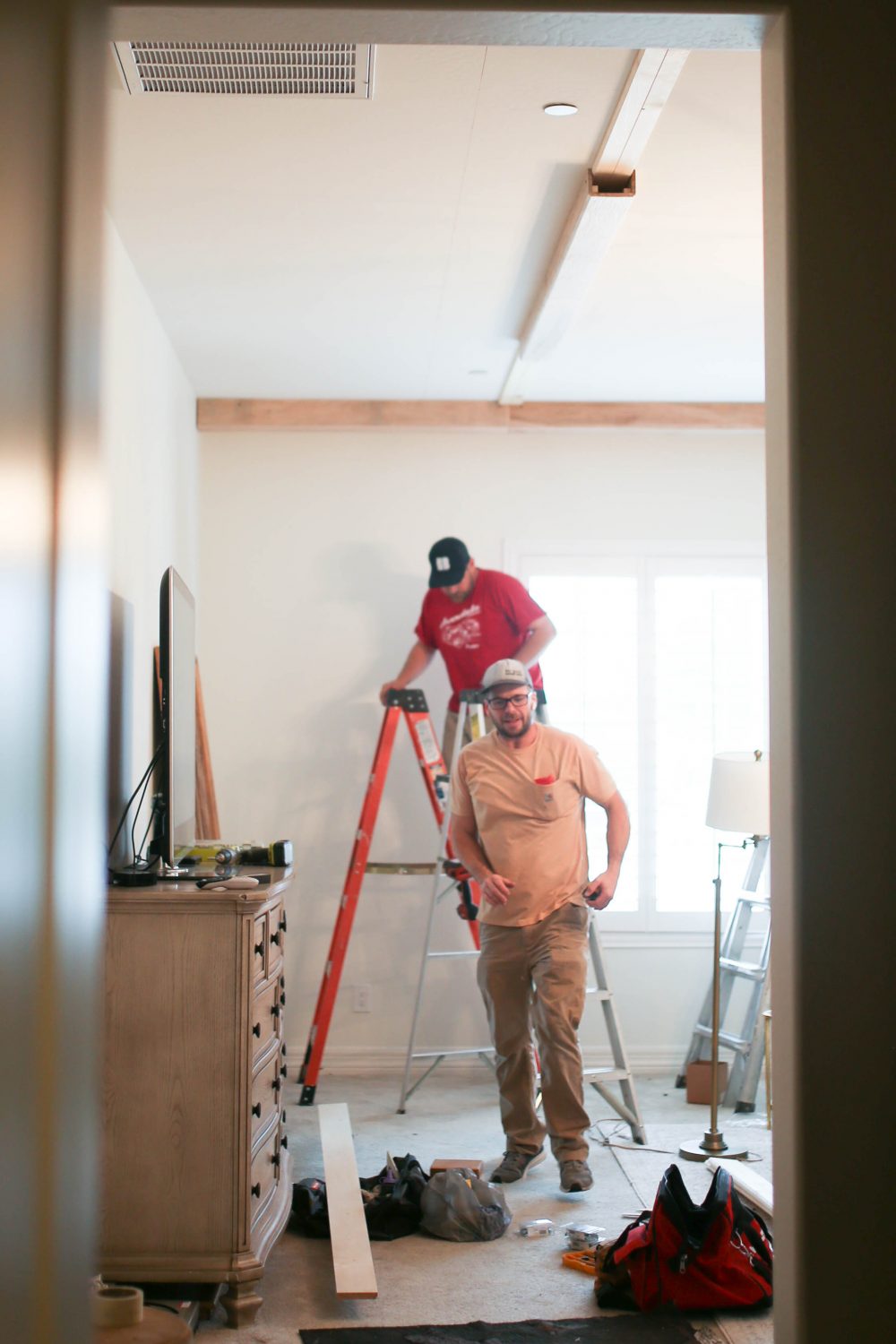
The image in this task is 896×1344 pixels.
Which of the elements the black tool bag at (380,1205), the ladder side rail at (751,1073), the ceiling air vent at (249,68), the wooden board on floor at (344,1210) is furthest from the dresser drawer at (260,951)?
the ladder side rail at (751,1073)

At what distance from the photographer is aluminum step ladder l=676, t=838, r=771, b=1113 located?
5227 millimetres

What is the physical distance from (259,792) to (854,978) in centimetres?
417

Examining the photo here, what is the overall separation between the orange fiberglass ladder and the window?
29.4 inches

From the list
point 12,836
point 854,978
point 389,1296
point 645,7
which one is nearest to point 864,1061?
point 854,978

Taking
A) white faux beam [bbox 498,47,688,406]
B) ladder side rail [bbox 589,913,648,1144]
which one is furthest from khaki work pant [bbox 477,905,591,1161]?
white faux beam [bbox 498,47,688,406]

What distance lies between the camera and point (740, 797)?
4.68 metres

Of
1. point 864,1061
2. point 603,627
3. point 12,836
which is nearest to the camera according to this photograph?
point 12,836

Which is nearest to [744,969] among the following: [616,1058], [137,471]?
[616,1058]

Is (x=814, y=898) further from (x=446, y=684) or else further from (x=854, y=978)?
(x=446, y=684)

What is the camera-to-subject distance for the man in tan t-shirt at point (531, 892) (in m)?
4.09

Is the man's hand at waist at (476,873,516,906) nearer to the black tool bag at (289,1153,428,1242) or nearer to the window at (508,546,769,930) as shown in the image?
the black tool bag at (289,1153,428,1242)

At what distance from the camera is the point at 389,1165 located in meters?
Result: 3.86

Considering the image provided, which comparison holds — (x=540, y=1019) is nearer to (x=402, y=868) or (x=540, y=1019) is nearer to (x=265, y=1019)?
(x=265, y=1019)

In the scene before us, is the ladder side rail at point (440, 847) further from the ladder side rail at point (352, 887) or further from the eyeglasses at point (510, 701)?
the eyeglasses at point (510, 701)
